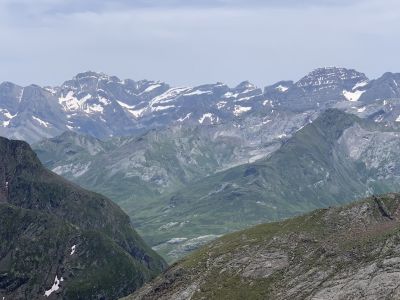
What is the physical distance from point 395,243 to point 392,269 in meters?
13.0

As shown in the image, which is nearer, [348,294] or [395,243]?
[348,294]

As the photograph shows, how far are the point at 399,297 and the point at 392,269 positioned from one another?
13445 mm

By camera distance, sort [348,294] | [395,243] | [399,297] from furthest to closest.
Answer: [395,243] → [348,294] → [399,297]

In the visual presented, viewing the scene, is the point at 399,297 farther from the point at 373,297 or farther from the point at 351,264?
the point at 351,264

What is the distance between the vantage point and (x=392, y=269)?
18738 cm

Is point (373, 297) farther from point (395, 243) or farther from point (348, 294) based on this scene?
point (395, 243)

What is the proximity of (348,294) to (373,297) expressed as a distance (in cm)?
751

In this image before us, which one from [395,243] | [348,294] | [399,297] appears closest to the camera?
[399,297]

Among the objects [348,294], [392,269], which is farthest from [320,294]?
[392,269]

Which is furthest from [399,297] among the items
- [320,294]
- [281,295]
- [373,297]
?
[281,295]

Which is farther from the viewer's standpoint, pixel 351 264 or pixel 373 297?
pixel 351 264

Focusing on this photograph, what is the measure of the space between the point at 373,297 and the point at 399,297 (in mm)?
8063

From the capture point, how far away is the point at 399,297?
574 ft

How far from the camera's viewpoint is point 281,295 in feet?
652
